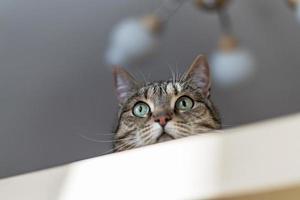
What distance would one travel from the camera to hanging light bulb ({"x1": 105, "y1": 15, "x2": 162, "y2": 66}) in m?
1.13

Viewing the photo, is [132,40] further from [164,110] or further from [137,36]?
[164,110]

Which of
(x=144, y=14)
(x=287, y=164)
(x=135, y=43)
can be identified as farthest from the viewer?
(x=144, y=14)

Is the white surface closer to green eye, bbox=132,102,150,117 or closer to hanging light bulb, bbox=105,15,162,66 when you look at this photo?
green eye, bbox=132,102,150,117

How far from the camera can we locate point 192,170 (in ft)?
1.77

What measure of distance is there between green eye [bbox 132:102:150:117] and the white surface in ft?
1.26

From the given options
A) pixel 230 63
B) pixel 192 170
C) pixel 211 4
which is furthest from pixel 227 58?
pixel 192 170

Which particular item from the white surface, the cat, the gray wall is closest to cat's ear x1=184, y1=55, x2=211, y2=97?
the cat

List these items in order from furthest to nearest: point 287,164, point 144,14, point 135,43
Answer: point 144,14 < point 135,43 < point 287,164

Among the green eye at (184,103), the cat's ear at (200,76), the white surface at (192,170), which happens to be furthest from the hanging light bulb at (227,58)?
the white surface at (192,170)

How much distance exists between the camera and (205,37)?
1334 mm

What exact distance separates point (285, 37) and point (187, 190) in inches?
38.0

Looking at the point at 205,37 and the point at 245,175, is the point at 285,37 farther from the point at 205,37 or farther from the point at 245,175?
the point at 245,175

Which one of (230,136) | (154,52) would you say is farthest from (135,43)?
(230,136)

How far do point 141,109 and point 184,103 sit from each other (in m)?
0.09
